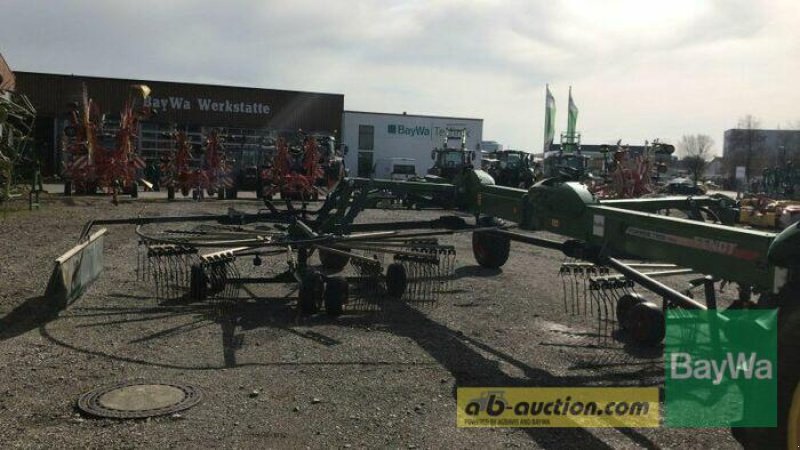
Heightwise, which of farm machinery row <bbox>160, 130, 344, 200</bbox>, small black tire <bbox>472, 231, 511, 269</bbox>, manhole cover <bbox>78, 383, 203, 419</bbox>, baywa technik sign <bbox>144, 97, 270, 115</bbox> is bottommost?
manhole cover <bbox>78, 383, 203, 419</bbox>

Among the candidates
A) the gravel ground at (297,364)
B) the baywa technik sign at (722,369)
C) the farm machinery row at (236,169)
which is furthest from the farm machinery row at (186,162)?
the baywa technik sign at (722,369)

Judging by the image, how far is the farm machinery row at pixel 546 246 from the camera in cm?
380

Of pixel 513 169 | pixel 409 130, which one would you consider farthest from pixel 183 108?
pixel 513 169

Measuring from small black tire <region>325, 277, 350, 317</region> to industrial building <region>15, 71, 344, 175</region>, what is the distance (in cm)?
2716

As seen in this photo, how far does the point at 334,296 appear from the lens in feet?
23.4

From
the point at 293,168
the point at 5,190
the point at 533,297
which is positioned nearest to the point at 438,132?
the point at 293,168

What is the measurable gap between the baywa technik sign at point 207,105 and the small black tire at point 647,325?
3334 centimetres

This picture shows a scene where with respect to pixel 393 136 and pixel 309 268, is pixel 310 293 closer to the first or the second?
pixel 309 268

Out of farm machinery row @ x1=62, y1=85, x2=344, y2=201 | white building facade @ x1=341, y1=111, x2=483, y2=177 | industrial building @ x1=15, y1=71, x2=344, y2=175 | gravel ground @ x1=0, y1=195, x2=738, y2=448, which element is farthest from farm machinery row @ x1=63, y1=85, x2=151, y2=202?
white building facade @ x1=341, y1=111, x2=483, y2=177

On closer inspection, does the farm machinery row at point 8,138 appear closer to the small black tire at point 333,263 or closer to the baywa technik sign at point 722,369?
the small black tire at point 333,263

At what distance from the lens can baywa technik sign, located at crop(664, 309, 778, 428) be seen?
10.6ft

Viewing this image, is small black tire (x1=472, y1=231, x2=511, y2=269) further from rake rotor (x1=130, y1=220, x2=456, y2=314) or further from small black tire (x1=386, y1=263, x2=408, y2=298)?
small black tire (x1=386, y1=263, x2=408, y2=298)

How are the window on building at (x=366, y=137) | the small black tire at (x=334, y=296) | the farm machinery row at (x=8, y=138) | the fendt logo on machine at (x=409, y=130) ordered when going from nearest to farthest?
the farm machinery row at (x=8, y=138) < the small black tire at (x=334, y=296) < the window on building at (x=366, y=137) < the fendt logo on machine at (x=409, y=130)

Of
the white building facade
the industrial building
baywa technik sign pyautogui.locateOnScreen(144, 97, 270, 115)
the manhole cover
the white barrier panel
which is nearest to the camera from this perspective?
the manhole cover
